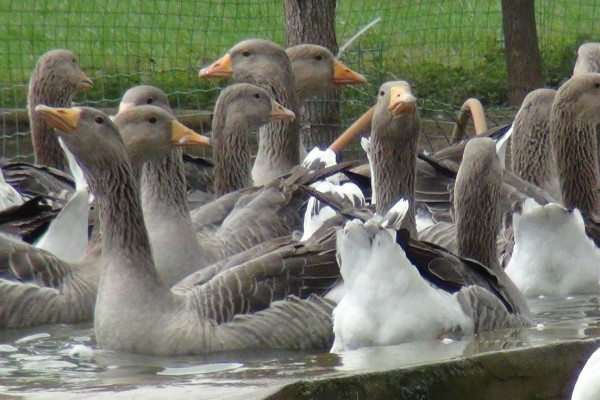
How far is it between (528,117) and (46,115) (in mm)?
4143

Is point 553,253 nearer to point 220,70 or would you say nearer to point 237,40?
point 220,70

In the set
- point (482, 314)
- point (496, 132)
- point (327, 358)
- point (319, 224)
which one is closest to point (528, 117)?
point (496, 132)

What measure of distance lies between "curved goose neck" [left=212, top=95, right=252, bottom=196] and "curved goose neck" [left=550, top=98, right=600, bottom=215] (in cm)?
219

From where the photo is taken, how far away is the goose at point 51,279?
7570mm

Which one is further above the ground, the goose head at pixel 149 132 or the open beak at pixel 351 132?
the goose head at pixel 149 132

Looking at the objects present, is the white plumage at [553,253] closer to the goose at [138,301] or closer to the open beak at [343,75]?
the goose at [138,301]

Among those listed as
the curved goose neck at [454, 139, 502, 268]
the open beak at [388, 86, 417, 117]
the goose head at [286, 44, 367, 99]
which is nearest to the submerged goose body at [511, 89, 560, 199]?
the goose head at [286, 44, 367, 99]

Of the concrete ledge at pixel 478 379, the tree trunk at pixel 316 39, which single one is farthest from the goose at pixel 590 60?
the concrete ledge at pixel 478 379

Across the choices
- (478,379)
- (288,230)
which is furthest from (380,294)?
(288,230)

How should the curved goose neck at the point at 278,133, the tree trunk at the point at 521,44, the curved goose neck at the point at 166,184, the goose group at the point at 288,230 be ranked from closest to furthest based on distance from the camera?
the goose group at the point at 288,230
the curved goose neck at the point at 166,184
the curved goose neck at the point at 278,133
the tree trunk at the point at 521,44

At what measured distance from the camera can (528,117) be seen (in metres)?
9.52

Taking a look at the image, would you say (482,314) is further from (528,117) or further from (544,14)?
(544,14)

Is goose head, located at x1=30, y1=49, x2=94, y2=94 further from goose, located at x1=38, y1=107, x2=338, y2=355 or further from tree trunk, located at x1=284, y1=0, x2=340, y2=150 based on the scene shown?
goose, located at x1=38, y1=107, x2=338, y2=355

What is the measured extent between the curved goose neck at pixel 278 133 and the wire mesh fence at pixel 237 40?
2.21m
